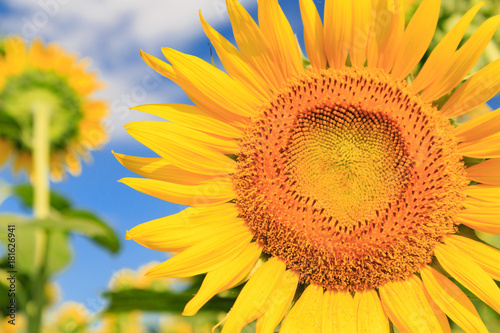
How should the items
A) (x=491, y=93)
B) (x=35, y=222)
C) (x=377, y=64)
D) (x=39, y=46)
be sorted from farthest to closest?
(x=39, y=46)
(x=35, y=222)
(x=377, y=64)
(x=491, y=93)

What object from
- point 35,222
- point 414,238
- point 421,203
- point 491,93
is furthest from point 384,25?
point 35,222

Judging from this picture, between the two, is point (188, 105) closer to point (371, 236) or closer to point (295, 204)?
point (295, 204)

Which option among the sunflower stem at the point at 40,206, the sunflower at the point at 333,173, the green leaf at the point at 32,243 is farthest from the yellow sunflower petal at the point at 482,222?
the sunflower stem at the point at 40,206

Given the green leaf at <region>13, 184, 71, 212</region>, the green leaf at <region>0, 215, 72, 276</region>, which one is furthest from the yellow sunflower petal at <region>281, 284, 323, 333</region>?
the green leaf at <region>13, 184, 71, 212</region>

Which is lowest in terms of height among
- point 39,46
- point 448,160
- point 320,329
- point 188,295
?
point 320,329

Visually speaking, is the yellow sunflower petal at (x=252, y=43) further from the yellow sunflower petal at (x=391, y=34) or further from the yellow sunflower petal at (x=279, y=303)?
the yellow sunflower petal at (x=279, y=303)

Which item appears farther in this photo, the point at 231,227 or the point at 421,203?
the point at 231,227

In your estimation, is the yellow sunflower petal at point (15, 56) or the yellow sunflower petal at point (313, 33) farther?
the yellow sunflower petal at point (15, 56)

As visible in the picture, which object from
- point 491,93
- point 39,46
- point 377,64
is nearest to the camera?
point 491,93
